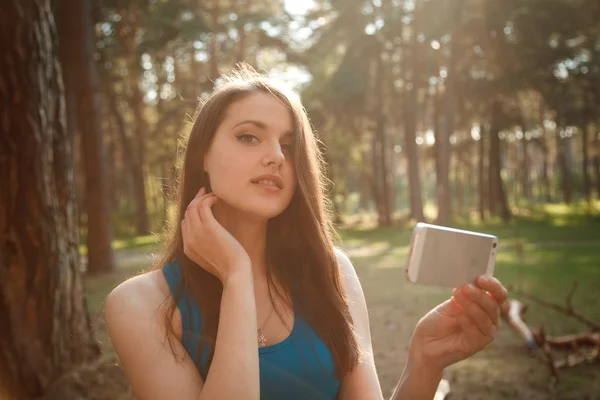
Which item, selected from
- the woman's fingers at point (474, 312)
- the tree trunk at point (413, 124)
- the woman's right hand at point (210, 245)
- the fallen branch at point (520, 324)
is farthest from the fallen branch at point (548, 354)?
the tree trunk at point (413, 124)

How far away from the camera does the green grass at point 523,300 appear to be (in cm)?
Result: 609

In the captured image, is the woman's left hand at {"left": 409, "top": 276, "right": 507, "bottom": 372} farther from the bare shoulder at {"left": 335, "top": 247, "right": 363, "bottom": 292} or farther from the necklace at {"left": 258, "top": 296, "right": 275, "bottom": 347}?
the necklace at {"left": 258, "top": 296, "right": 275, "bottom": 347}

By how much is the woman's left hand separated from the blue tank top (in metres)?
0.41

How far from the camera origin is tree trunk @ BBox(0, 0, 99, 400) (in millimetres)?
4246

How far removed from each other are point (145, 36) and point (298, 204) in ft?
71.8

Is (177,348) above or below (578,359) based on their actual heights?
above

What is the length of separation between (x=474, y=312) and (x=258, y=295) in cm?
81

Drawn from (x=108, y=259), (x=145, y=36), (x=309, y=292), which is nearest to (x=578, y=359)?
(x=309, y=292)

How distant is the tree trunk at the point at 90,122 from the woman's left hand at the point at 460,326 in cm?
1271

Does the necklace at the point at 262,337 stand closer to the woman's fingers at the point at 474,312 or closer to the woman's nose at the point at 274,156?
the woman's nose at the point at 274,156

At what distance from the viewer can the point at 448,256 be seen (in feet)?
7.22

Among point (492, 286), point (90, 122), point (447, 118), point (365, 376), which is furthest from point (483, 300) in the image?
point (447, 118)

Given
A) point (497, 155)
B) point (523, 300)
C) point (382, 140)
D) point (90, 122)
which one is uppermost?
point (90, 122)

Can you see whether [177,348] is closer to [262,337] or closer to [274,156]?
[262,337]
